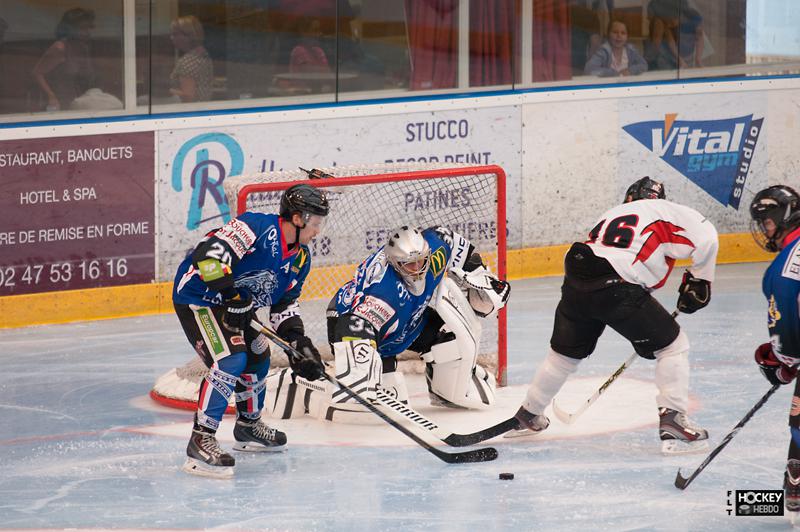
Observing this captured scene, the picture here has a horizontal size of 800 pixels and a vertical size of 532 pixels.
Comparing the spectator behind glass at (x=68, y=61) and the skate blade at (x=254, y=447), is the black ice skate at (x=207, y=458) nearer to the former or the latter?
the skate blade at (x=254, y=447)

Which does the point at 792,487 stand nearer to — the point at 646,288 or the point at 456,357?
the point at 646,288

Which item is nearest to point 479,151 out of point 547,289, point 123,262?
point 547,289

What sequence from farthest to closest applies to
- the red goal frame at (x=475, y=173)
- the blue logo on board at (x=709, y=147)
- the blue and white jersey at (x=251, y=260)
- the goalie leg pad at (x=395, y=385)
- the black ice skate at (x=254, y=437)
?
1. the blue logo on board at (x=709, y=147)
2. the red goal frame at (x=475, y=173)
3. the goalie leg pad at (x=395, y=385)
4. the black ice skate at (x=254, y=437)
5. the blue and white jersey at (x=251, y=260)

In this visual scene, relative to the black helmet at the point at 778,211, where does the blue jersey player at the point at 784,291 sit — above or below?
below

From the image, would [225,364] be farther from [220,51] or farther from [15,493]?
[220,51]

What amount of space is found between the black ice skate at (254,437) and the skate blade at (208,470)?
0.30 m

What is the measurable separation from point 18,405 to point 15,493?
4.14 ft

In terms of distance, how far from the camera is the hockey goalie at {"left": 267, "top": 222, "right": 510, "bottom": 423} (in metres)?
5.05

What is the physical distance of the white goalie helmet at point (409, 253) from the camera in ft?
16.5

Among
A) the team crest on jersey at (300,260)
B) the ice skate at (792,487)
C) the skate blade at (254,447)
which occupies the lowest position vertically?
the skate blade at (254,447)

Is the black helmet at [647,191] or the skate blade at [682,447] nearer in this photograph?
the skate blade at [682,447]

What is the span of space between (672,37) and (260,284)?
16.5 feet

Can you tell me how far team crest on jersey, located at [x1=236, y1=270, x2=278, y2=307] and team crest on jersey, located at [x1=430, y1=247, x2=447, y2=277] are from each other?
0.69m

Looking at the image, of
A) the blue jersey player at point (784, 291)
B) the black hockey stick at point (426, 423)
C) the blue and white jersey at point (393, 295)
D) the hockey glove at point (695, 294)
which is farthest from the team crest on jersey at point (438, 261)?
the blue jersey player at point (784, 291)
